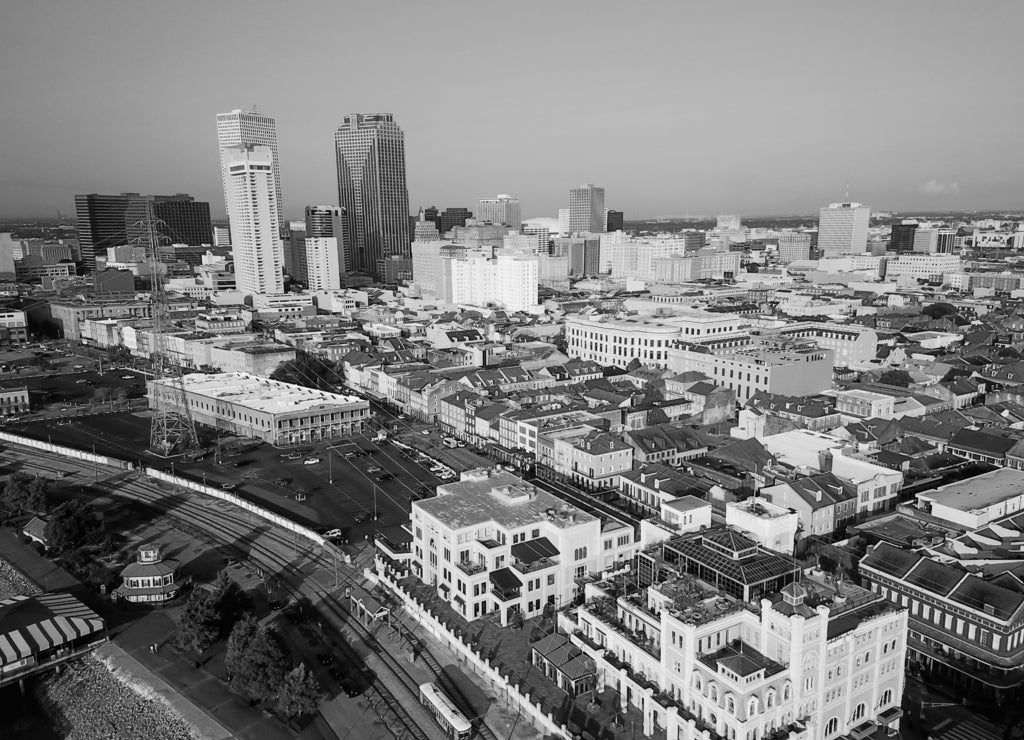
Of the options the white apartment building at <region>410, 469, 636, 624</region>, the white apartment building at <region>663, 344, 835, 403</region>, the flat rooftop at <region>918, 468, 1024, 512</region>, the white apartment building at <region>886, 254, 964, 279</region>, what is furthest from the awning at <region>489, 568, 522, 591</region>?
the white apartment building at <region>886, 254, 964, 279</region>

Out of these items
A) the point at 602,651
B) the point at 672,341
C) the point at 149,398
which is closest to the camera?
the point at 602,651

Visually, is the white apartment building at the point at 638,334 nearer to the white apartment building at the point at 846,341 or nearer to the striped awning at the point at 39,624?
the white apartment building at the point at 846,341

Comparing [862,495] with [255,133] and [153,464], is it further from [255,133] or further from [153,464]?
[255,133]

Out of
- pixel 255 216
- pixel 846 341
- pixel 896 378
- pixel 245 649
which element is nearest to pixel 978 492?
pixel 896 378

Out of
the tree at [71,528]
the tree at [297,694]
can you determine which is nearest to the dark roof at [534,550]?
the tree at [297,694]

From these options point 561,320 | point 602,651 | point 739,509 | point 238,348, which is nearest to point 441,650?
point 602,651
